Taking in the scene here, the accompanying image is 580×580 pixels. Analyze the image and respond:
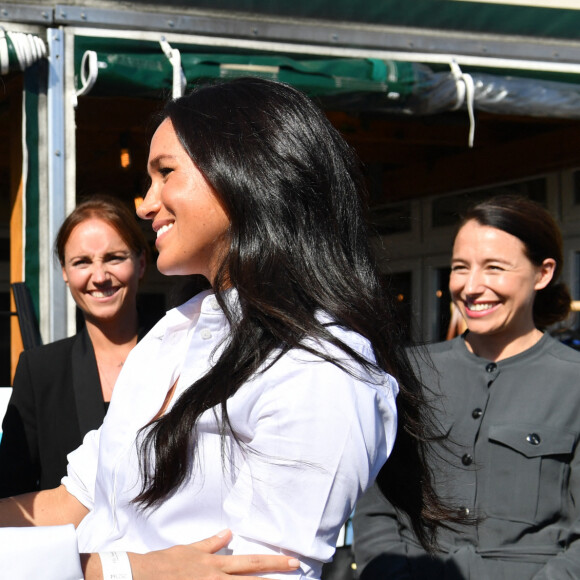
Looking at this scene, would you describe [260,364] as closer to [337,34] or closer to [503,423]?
[503,423]

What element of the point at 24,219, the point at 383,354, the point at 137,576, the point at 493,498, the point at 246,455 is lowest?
the point at 493,498

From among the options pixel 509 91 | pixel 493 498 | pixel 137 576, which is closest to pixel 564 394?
pixel 493 498

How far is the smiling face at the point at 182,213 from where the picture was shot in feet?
5.01

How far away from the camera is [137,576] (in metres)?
1.33

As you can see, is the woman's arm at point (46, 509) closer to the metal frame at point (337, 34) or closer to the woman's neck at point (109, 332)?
the woman's neck at point (109, 332)

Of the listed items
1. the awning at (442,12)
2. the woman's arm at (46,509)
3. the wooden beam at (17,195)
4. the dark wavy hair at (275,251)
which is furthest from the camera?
the awning at (442,12)

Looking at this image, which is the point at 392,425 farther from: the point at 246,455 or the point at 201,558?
the point at 201,558

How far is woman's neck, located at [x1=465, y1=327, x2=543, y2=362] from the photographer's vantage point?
9.28 feet

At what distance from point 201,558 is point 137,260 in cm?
201

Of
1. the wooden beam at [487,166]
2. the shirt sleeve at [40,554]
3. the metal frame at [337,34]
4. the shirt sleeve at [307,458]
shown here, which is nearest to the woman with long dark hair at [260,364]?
the shirt sleeve at [307,458]

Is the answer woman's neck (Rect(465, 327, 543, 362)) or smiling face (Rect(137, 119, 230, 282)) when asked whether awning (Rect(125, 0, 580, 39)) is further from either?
smiling face (Rect(137, 119, 230, 282))

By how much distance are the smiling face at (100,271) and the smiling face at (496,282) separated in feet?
3.91

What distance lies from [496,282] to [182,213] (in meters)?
1.61

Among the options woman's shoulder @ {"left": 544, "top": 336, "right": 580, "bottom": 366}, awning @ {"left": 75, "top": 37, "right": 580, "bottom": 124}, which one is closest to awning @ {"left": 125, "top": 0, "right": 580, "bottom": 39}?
awning @ {"left": 75, "top": 37, "right": 580, "bottom": 124}
